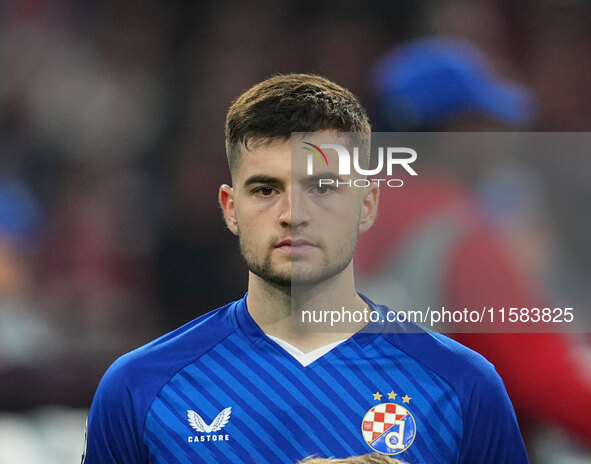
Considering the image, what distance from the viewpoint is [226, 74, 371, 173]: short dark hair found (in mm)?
2268

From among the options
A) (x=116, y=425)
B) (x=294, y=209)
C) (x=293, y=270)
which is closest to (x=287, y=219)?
(x=294, y=209)

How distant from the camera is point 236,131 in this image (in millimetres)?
2342

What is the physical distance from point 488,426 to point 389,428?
0.28m

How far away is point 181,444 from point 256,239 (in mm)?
589

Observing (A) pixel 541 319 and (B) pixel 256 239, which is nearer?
Answer: (B) pixel 256 239

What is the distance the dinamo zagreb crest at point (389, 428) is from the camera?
2230mm

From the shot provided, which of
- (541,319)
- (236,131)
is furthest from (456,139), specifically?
(236,131)

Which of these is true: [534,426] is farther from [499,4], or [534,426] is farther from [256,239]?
[499,4]

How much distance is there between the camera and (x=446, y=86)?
156 inches

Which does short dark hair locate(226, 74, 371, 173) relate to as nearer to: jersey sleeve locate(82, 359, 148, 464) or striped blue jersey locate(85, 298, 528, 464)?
striped blue jersey locate(85, 298, 528, 464)

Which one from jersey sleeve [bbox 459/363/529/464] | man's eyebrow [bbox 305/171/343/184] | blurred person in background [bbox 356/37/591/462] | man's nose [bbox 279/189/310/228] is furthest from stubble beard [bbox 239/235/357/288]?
blurred person in background [bbox 356/37/591/462]

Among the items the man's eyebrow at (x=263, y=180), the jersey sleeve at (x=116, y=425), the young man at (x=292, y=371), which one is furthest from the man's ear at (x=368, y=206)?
the jersey sleeve at (x=116, y=425)

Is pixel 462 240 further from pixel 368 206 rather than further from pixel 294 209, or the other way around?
pixel 294 209

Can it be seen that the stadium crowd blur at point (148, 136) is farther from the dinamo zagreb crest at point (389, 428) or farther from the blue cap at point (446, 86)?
the dinamo zagreb crest at point (389, 428)
